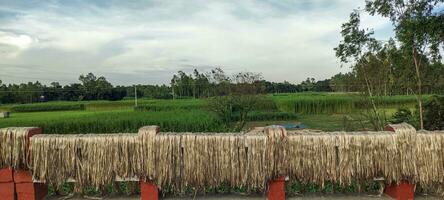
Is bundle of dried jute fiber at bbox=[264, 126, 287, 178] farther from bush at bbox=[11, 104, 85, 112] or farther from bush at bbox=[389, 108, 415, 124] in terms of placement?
bush at bbox=[11, 104, 85, 112]

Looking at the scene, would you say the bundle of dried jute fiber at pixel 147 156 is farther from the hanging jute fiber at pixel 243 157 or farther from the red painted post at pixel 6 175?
the red painted post at pixel 6 175

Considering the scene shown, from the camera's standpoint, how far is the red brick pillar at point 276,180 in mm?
3422

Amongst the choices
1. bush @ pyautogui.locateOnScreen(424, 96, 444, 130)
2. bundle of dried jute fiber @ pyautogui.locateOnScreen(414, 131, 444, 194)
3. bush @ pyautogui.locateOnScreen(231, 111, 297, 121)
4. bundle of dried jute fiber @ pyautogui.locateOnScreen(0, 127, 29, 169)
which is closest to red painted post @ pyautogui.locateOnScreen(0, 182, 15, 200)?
bundle of dried jute fiber @ pyautogui.locateOnScreen(0, 127, 29, 169)

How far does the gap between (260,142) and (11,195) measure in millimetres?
2524

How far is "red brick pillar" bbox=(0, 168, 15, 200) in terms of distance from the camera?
350 centimetres

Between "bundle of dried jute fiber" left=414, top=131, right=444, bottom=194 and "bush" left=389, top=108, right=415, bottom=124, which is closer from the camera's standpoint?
"bundle of dried jute fiber" left=414, top=131, right=444, bottom=194

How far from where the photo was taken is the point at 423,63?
869 cm

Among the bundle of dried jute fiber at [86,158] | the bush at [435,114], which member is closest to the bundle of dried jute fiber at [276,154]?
the bundle of dried jute fiber at [86,158]

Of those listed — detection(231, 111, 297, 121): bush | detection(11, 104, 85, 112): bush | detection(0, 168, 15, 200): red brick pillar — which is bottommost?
detection(231, 111, 297, 121): bush

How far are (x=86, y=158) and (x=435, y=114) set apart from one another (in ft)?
28.9

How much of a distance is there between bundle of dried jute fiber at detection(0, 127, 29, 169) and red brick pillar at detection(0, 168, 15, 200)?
7 centimetres

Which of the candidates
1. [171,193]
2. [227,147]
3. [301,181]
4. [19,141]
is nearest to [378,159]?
[301,181]

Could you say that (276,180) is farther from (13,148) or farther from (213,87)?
(213,87)

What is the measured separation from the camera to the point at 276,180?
11.4 ft
